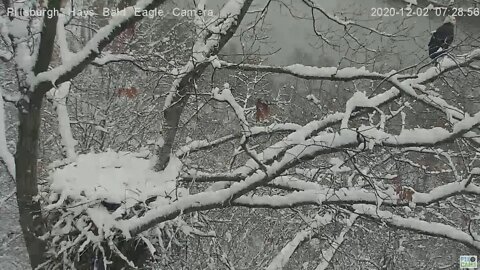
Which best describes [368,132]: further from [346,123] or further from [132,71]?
[132,71]

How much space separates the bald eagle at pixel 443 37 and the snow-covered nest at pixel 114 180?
2484 mm

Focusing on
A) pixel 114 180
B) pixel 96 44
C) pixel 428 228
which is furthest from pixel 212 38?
pixel 428 228

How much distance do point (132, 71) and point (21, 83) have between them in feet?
25.1

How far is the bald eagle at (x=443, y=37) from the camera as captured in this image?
15.5 feet

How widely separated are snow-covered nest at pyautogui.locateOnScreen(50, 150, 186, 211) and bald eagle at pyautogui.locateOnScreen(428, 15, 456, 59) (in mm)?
2484

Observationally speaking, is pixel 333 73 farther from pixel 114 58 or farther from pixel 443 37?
pixel 114 58

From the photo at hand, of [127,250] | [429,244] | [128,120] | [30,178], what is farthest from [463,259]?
[30,178]

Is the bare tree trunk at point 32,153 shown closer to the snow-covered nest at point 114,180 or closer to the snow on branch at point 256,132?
the snow-covered nest at point 114,180

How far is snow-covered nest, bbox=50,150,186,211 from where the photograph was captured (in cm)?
471

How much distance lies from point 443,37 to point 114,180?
3130 mm

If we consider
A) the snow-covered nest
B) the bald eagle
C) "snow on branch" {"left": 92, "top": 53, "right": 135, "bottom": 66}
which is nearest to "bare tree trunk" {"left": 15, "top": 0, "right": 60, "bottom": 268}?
the snow-covered nest

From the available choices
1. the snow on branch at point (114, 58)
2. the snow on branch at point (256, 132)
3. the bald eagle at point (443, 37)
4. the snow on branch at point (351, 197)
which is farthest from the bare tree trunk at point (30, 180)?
the bald eagle at point (443, 37)

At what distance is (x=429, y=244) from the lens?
14.9 metres

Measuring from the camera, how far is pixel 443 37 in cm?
488
